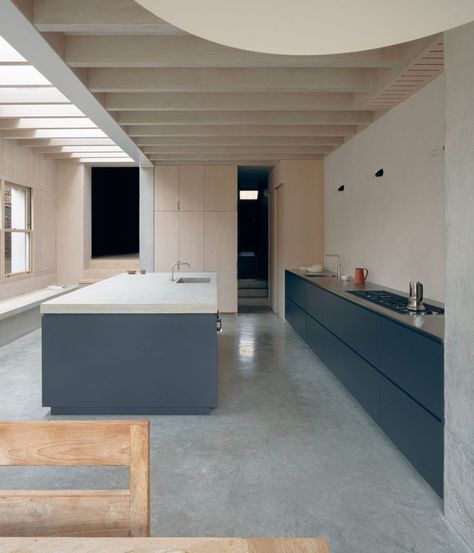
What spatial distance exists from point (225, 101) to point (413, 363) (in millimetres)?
3047

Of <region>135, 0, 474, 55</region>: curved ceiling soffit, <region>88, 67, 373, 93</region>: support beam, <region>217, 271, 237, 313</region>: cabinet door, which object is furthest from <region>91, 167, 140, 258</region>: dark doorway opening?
<region>135, 0, 474, 55</region>: curved ceiling soffit

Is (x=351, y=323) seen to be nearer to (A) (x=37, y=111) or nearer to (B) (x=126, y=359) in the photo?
(B) (x=126, y=359)

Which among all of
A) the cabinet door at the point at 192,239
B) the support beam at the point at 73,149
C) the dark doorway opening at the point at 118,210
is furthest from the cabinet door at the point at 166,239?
the dark doorway opening at the point at 118,210

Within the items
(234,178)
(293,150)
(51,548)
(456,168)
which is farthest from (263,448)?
(234,178)

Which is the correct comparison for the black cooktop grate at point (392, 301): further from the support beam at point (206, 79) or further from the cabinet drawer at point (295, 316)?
the support beam at point (206, 79)

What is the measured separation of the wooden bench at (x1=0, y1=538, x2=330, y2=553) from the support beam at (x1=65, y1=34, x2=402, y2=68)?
10.4 feet

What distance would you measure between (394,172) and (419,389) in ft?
8.70

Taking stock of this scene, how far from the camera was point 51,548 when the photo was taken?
2.63ft

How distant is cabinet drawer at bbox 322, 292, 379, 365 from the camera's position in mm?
3305

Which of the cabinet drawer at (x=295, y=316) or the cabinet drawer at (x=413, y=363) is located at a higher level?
the cabinet drawer at (x=413, y=363)

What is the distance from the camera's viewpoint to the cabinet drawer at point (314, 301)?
4996mm

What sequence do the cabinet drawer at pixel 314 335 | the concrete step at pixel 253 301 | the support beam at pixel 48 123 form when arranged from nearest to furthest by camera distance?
the cabinet drawer at pixel 314 335 → the support beam at pixel 48 123 → the concrete step at pixel 253 301

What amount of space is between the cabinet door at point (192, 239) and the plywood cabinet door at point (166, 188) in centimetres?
35

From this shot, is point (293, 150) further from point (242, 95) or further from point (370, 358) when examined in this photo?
point (370, 358)
